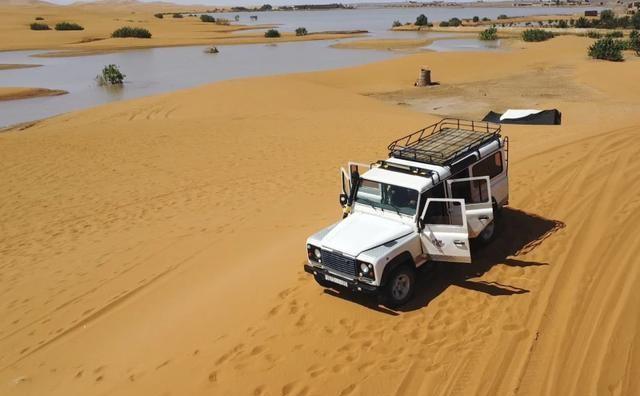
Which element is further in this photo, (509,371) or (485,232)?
(485,232)

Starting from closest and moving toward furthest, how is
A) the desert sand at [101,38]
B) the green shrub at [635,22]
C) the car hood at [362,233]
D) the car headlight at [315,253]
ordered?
the car hood at [362,233]
the car headlight at [315,253]
the green shrub at [635,22]
the desert sand at [101,38]

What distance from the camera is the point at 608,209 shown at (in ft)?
34.9

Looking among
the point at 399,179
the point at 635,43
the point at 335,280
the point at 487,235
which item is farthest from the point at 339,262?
the point at 635,43

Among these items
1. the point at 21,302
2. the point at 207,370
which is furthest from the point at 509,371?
the point at 21,302

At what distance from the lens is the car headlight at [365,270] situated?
23.8 ft

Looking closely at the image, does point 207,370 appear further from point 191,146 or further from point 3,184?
point 191,146

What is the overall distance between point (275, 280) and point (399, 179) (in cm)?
269

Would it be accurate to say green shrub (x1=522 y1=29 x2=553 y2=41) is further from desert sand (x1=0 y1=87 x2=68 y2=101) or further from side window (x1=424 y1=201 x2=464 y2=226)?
side window (x1=424 y1=201 x2=464 y2=226)

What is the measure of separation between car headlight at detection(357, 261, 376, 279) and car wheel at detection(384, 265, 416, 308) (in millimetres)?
297

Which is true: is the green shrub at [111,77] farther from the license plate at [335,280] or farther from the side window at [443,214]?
the side window at [443,214]

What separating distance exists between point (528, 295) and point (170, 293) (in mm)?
6044

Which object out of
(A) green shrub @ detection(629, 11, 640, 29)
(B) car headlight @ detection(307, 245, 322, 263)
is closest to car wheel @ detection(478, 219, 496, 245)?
(B) car headlight @ detection(307, 245, 322, 263)

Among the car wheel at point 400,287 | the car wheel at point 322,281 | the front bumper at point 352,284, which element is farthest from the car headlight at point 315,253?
the car wheel at point 400,287

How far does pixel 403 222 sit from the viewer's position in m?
8.03
